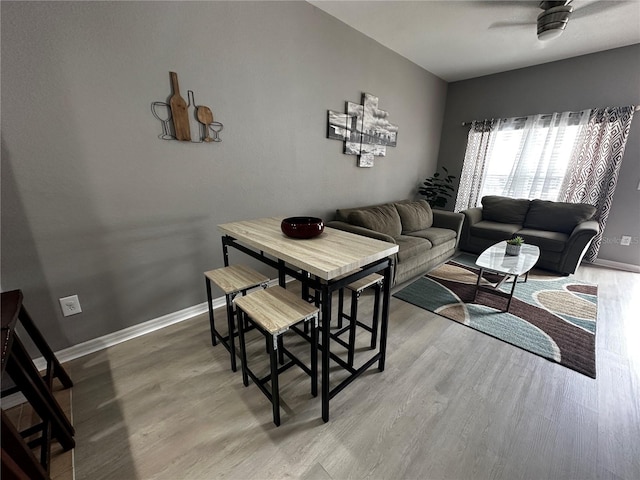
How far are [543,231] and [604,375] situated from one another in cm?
235

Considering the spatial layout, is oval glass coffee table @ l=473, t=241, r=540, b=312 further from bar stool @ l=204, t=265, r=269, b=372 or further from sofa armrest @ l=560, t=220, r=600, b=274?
bar stool @ l=204, t=265, r=269, b=372

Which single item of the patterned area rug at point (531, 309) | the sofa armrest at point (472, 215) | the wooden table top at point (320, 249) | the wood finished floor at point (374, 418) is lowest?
the wood finished floor at point (374, 418)

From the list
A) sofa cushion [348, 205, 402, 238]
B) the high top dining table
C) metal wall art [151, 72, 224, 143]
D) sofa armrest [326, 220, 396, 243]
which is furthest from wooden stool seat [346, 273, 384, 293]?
metal wall art [151, 72, 224, 143]

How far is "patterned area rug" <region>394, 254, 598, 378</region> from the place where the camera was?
6.01 feet

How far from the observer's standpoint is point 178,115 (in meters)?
1.72

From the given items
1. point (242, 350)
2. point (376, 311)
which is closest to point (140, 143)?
point (242, 350)

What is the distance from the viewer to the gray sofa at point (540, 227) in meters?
2.94

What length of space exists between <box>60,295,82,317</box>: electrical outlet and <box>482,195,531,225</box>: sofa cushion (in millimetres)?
4775

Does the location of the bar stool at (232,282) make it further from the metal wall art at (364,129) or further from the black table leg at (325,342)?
the metal wall art at (364,129)

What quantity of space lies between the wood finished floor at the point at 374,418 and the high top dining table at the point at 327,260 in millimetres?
189

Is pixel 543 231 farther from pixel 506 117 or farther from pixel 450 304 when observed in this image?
pixel 450 304

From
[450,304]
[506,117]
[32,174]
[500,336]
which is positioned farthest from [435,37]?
[32,174]

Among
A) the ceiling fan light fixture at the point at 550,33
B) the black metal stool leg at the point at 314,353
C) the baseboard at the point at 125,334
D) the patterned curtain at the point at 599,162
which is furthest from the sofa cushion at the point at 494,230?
the baseboard at the point at 125,334

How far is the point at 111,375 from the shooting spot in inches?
60.7
